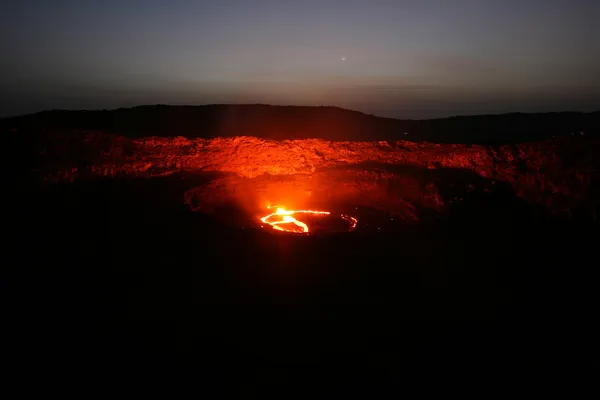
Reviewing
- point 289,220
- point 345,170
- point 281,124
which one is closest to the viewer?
point 289,220

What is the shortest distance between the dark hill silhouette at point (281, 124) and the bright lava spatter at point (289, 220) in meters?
1.35

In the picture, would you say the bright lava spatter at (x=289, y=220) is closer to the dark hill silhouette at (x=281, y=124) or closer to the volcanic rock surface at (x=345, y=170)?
the volcanic rock surface at (x=345, y=170)

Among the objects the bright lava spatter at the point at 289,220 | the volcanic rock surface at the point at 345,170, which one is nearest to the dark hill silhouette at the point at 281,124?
the volcanic rock surface at the point at 345,170

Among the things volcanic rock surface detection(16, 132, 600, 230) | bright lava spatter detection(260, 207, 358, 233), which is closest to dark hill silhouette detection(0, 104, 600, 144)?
volcanic rock surface detection(16, 132, 600, 230)

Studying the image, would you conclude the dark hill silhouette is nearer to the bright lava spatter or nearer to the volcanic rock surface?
the volcanic rock surface

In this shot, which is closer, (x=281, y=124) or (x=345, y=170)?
(x=345, y=170)

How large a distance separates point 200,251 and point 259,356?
221cm

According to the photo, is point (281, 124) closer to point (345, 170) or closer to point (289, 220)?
point (345, 170)

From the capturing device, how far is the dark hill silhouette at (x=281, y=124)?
7.68 meters

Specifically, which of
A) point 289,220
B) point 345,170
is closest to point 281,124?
point 345,170

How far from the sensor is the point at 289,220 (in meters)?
7.13

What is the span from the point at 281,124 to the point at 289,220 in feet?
7.95

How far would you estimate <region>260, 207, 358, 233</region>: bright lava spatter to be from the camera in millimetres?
6645

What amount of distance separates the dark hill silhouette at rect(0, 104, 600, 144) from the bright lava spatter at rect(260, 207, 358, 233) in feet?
4.44
